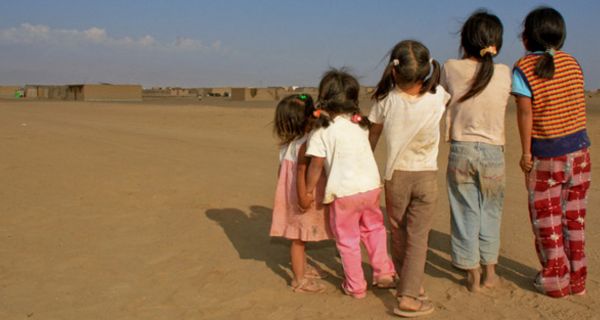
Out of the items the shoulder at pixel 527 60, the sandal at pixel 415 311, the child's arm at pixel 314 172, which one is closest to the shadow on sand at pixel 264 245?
the sandal at pixel 415 311

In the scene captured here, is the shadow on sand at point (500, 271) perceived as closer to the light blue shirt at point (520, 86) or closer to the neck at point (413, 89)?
the light blue shirt at point (520, 86)

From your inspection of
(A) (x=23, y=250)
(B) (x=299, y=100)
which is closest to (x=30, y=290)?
(A) (x=23, y=250)

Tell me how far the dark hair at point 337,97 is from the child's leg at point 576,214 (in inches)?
52.6

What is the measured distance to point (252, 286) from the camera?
13.0ft

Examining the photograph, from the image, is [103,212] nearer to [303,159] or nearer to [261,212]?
[261,212]

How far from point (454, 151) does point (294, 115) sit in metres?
1.03

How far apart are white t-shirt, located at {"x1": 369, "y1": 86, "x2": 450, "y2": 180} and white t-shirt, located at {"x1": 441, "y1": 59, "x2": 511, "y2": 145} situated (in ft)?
0.49

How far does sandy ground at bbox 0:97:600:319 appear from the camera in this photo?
3.57 m

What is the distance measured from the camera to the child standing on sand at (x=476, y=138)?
11.3 ft

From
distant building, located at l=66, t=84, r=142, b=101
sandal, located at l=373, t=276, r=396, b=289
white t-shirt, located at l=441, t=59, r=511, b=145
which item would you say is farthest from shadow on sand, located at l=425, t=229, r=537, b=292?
distant building, located at l=66, t=84, r=142, b=101

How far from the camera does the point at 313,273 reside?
4133 millimetres

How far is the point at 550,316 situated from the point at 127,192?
5.08 meters

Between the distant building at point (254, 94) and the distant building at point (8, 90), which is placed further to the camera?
the distant building at point (8, 90)

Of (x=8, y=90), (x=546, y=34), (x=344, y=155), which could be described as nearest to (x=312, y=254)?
(x=344, y=155)
